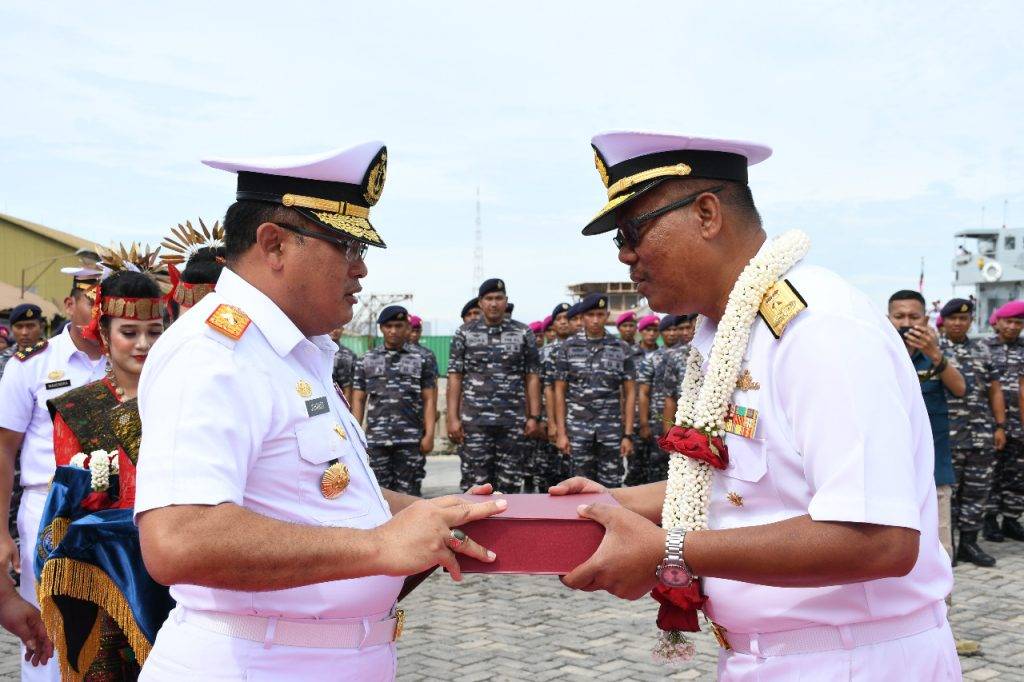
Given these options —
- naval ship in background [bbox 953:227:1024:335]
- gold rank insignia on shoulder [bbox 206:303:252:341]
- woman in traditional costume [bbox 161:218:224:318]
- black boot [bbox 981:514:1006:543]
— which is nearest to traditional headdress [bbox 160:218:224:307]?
woman in traditional costume [bbox 161:218:224:318]


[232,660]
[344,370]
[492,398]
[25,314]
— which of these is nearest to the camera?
[232,660]

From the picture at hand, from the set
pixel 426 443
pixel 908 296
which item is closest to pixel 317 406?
pixel 908 296

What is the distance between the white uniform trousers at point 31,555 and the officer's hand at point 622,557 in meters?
2.98

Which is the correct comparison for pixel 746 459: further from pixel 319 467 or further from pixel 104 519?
pixel 104 519

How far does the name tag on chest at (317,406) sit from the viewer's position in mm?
2352

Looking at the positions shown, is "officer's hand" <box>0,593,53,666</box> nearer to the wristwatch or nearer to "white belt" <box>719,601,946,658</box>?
the wristwatch

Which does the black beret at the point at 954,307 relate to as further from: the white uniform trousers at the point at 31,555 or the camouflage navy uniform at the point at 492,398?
the white uniform trousers at the point at 31,555

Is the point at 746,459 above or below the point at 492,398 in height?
above

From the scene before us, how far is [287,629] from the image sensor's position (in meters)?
2.28

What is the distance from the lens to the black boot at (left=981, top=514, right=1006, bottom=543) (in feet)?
32.6

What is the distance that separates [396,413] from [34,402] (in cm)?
581

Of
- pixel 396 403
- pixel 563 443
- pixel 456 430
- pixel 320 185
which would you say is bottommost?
pixel 563 443

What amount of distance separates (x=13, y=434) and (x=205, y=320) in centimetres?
311

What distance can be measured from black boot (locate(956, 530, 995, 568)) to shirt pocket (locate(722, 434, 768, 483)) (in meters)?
7.68
